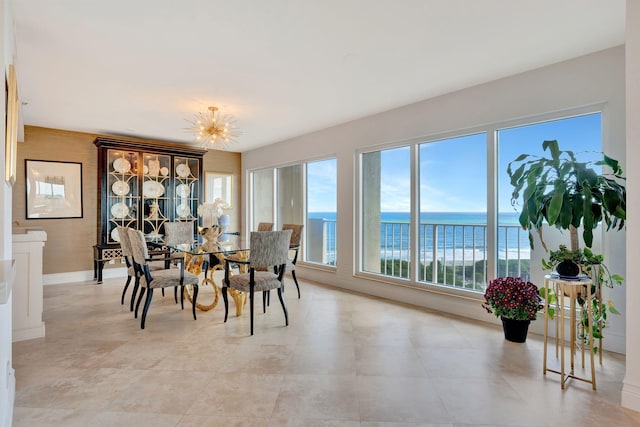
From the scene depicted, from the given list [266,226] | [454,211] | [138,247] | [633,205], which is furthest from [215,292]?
[633,205]

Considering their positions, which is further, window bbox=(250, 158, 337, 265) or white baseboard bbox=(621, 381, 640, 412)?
window bbox=(250, 158, 337, 265)

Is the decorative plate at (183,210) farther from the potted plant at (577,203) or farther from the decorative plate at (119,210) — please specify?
the potted plant at (577,203)

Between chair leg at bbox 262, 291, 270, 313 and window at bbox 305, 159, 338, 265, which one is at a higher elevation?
window at bbox 305, 159, 338, 265

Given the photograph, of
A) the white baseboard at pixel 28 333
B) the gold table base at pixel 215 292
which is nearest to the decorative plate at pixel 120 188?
the gold table base at pixel 215 292

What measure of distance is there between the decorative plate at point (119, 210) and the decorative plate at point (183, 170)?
1.09 m

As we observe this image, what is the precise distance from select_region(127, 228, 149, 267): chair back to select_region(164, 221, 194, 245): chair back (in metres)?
1.11

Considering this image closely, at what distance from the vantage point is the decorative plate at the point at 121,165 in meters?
5.66

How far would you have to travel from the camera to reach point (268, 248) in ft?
11.0

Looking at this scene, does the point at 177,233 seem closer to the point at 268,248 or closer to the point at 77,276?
the point at 268,248

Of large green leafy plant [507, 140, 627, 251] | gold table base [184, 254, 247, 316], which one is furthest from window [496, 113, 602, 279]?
gold table base [184, 254, 247, 316]

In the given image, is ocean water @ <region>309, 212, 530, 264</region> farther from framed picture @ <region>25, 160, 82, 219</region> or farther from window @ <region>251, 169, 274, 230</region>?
framed picture @ <region>25, 160, 82, 219</region>

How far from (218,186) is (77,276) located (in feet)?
9.75

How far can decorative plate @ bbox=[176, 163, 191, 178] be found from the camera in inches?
248

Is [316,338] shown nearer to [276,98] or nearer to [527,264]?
[527,264]
